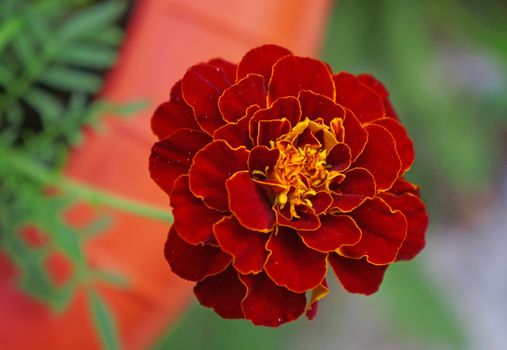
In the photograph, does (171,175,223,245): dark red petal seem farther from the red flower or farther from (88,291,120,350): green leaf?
(88,291,120,350): green leaf

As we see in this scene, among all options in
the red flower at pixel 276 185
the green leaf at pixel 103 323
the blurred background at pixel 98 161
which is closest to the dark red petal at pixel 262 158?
the red flower at pixel 276 185

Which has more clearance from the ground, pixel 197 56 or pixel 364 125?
pixel 364 125

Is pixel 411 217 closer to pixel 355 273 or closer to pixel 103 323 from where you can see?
pixel 355 273

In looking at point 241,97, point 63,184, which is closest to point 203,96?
point 241,97

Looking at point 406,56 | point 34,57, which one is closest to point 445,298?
point 406,56

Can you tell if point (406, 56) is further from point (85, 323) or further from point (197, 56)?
point (85, 323)

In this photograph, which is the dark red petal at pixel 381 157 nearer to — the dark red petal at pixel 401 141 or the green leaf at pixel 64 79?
the dark red petal at pixel 401 141

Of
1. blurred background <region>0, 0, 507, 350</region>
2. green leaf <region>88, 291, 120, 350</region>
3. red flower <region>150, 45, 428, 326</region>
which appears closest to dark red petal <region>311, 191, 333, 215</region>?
red flower <region>150, 45, 428, 326</region>
